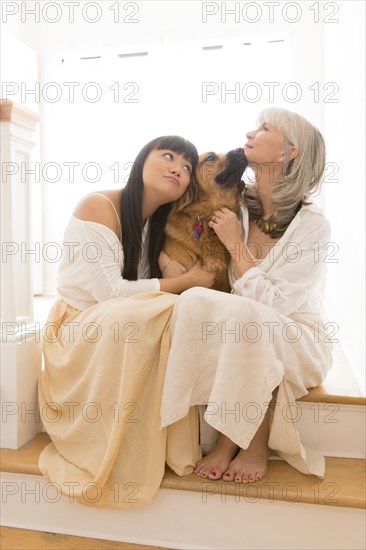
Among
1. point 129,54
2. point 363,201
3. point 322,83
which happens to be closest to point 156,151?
point 363,201

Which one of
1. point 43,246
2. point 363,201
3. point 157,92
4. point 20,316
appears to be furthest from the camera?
point 43,246

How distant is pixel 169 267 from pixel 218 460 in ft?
2.13

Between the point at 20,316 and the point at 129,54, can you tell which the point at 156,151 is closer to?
the point at 20,316

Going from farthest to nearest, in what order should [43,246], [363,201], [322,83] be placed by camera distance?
[43,246] < [322,83] < [363,201]

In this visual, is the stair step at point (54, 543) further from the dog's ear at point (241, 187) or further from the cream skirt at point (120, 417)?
the dog's ear at point (241, 187)

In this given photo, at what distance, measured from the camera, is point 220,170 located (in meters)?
1.70

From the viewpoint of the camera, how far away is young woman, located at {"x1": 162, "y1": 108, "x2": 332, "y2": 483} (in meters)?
1.37

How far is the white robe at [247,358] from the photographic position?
1.36 m

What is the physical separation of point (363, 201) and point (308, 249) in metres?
0.59

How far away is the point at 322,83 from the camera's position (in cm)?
409

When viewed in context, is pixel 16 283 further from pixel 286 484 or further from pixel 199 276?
pixel 286 484

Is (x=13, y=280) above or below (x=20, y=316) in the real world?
above

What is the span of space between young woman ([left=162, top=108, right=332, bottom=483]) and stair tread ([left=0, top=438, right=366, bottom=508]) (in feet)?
0.09

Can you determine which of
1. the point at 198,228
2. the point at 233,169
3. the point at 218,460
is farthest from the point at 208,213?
the point at 218,460
